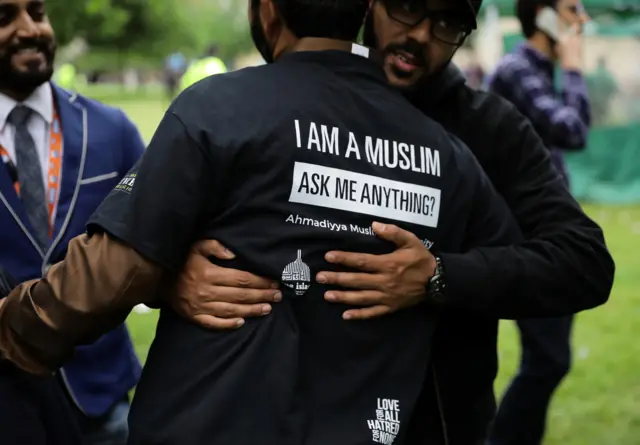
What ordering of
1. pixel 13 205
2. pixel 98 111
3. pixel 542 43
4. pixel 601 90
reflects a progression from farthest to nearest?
pixel 601 90 → pixel 542 43 → pixel 98 111 → pixel 13 205

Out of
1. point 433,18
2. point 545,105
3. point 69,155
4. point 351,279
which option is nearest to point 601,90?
point 545,105

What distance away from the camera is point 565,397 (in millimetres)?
5805

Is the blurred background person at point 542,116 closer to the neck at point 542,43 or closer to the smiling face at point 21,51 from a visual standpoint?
the neck at point 542,43

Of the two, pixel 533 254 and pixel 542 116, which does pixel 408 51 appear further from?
pixel 542 116

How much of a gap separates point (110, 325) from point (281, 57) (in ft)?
2.17

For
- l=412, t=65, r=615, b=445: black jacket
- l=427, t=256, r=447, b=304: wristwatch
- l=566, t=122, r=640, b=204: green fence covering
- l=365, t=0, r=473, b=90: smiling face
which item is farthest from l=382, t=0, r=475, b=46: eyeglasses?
l=566, t=122, r=640, b=204: green fence covering

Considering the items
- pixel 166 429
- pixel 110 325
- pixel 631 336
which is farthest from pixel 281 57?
pixel 631 336

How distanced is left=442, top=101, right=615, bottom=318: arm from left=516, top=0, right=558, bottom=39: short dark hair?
1.95m

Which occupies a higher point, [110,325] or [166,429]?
[110,325]

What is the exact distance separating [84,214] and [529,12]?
2472 millimetres

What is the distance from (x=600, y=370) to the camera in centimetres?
630

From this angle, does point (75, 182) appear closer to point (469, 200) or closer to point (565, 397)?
point (469, 200)

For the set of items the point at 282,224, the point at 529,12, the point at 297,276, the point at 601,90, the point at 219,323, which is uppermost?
the point at 529,12

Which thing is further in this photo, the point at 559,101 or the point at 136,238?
the point at 559,101
